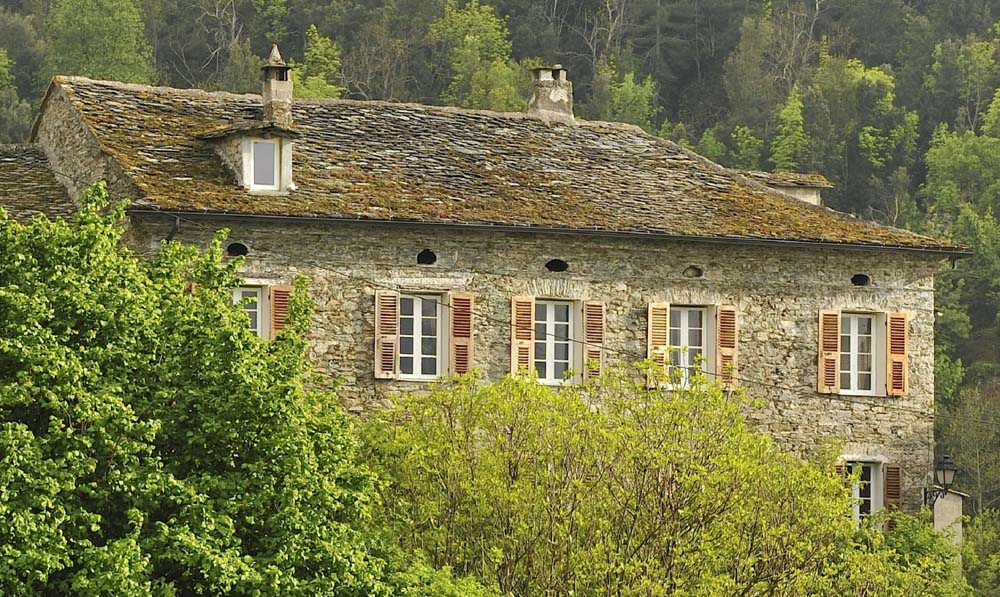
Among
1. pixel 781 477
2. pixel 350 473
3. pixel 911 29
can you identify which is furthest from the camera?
pixel 911 29

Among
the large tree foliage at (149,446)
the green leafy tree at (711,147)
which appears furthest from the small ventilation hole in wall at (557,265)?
the green leafy tree at (711,147)

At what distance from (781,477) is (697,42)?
73662 mm

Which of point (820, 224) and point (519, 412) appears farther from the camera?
point (820, 224)

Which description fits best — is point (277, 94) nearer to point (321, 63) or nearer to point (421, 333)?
point (421, 333)

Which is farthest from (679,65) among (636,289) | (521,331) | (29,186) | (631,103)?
(29,186)

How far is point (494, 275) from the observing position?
30391 mm

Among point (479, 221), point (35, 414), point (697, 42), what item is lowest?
point (35, 414)

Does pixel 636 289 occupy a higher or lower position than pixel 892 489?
higher

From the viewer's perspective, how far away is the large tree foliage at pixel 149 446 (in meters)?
20.6

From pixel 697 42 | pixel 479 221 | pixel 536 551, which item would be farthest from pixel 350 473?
pixel 697 42

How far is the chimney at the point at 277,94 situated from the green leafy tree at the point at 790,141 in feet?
181

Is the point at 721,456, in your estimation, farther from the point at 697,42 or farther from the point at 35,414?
the point at 697,42

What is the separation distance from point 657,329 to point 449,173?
3.67m

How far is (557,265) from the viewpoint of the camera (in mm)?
30734
